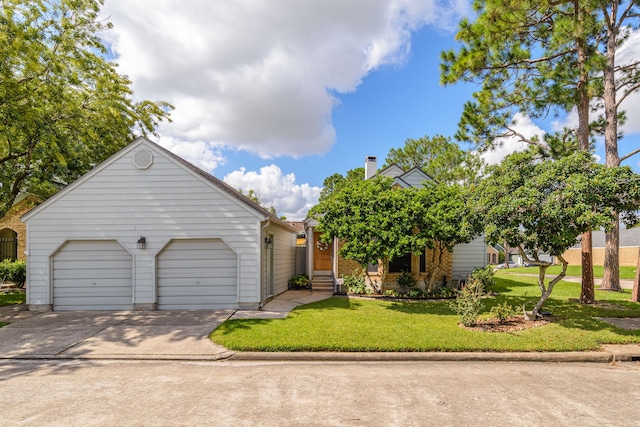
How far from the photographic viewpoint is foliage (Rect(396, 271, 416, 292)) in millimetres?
13078

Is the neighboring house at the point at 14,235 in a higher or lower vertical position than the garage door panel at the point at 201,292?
higher

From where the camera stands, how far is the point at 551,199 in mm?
7473

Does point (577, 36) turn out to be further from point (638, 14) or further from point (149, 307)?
point (149, 307)

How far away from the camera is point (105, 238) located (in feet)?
33.5

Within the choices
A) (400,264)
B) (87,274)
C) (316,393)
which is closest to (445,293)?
(400,264)

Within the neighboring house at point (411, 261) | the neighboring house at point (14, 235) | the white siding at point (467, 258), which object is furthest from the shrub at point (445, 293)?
the neighboring house at point (14, 235)

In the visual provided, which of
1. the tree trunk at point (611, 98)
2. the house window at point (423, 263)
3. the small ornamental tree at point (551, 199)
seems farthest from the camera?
the house window at point (423, 263)

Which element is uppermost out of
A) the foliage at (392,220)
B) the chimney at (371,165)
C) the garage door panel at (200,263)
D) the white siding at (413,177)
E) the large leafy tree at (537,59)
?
the large leafy tree at (537,59)

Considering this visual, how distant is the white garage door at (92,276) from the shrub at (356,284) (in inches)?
299

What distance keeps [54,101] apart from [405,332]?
13.1 m

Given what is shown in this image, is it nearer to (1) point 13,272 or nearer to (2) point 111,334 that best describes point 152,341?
(2) point 111,334

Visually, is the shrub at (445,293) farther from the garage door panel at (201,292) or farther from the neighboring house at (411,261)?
the garage door panel at (201,292)

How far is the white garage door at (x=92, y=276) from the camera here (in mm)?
10234

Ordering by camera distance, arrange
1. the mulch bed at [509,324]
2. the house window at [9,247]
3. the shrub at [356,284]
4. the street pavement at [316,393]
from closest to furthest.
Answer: the street pavement at [316,393] < the mulch bed at [509,324] < the shrub at [356,284] < the house window at [9,247]
